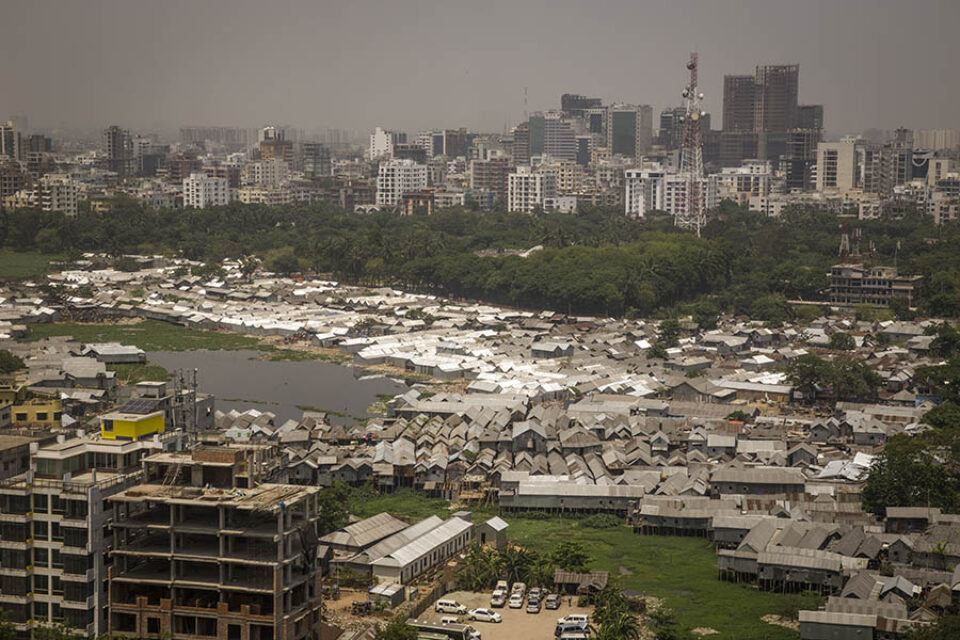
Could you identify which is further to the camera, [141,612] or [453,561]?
[453,561]

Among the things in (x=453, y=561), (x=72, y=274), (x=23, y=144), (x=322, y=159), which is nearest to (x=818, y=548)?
(x=453, y=561)

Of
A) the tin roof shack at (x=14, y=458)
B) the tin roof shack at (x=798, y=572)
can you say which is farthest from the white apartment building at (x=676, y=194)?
the tin roof shack at (x=14, y=458)

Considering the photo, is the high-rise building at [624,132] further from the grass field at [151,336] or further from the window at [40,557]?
the window at [40,557]

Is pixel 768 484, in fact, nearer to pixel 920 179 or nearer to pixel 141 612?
pixel 141 612

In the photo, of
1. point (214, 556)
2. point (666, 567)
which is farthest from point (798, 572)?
point (214, 556)

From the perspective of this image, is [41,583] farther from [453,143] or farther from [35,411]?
[453,143]

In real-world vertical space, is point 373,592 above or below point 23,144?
below

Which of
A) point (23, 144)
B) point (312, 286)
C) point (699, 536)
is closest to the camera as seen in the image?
point (699, 536)

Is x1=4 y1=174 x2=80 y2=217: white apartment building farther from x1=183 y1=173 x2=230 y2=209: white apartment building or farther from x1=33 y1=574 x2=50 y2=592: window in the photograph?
x1=33 y1=574 x2=50 y2=592: window

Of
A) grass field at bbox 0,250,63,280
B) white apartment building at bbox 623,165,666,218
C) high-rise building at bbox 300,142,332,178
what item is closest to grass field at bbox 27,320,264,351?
grass field at bbox 0,250,63,280
